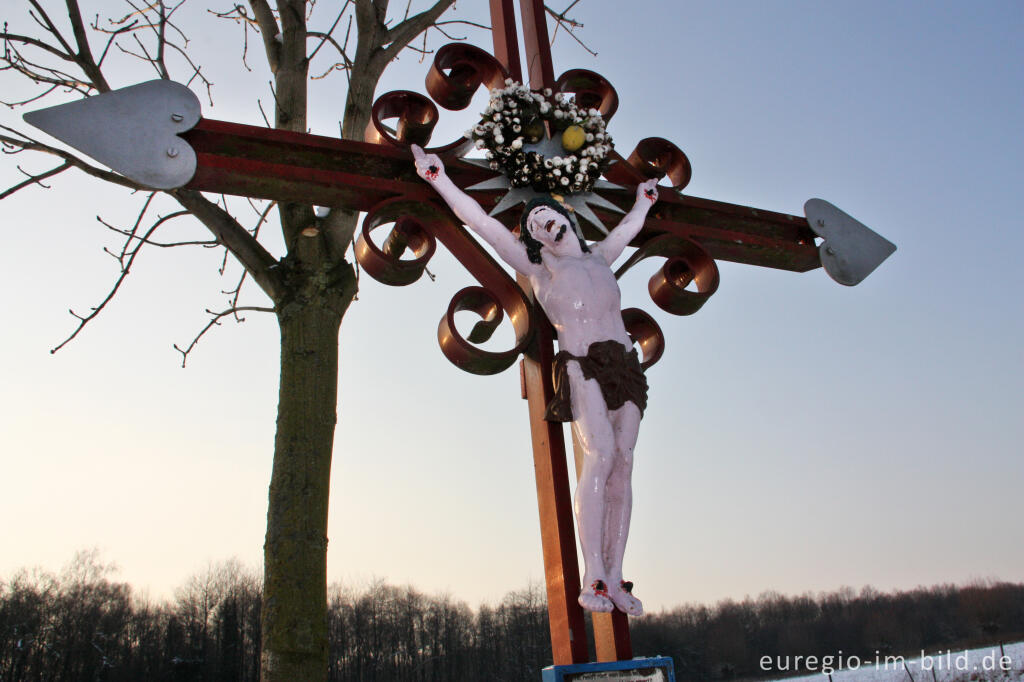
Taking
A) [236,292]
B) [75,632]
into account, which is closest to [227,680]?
[75,632]

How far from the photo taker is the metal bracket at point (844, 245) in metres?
3.76

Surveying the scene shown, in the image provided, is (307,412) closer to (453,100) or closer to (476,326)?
(476,326)

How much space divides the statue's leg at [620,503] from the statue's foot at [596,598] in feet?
0.17

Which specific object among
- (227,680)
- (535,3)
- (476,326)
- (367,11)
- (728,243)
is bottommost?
(227,680)

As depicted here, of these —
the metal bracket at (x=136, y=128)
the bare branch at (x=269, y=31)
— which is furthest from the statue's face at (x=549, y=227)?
the bare branch at (x=269, y=31)

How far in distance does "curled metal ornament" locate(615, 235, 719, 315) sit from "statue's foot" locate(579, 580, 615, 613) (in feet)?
4.24

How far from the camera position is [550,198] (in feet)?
10.5

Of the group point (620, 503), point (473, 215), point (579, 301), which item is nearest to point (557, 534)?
point (620, 503)

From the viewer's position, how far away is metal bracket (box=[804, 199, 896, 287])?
3.76 meters

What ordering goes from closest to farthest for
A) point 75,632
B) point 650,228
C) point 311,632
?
point 311,632, point 650,228, point 75,632

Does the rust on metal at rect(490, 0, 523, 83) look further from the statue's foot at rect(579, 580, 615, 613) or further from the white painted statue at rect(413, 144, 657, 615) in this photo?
the statue's foot at rect(579, 580, 615, 613)

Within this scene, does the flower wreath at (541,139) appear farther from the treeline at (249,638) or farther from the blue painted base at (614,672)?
the treeline at (249,638)

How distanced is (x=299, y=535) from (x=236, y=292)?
214 centimetres

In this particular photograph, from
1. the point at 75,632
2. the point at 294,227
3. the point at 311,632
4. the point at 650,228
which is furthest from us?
the point at 75,632
